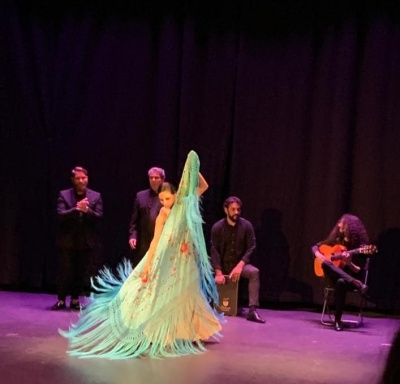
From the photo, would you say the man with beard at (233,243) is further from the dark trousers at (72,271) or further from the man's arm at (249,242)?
the dark trousers at (72,271)

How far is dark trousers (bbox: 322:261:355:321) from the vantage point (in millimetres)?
5879

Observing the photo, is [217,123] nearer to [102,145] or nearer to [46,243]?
[102,145]

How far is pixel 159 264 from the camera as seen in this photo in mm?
4820

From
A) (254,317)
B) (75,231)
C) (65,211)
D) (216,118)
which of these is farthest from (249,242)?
(65,211)

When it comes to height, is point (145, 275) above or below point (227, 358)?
above

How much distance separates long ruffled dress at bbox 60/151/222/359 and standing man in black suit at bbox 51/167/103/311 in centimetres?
144

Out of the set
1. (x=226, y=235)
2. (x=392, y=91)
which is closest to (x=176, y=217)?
(x=226, y=235)

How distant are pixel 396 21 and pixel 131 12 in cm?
280

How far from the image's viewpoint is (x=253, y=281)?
21.0ft

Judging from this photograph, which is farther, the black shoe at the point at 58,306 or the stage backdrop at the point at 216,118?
the stage backdrop at the point at 216,118

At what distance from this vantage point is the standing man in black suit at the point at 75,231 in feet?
21.0

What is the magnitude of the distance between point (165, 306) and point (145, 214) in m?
1.96

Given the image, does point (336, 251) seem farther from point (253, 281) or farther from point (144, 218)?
point (144, 218)

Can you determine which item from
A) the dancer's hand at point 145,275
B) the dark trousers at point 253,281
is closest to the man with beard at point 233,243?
the dark trousers at point 253,281
